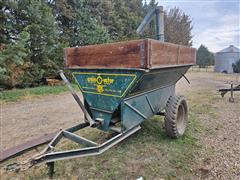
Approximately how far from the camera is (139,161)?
2734mm

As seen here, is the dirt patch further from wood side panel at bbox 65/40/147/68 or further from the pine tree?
wood side panel at bbox 65/40/147/68

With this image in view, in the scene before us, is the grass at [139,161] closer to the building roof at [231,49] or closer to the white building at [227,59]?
the white building at [227,59]

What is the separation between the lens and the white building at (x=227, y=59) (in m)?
25.2

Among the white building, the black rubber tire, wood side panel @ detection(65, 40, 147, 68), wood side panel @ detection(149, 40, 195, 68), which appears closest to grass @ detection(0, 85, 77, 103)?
wood side panel @ detection(65, 40, 147, 68)

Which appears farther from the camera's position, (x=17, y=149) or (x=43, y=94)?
(x=43, y=94)

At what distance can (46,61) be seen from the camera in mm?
9180

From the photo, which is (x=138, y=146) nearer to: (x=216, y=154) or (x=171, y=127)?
(x=171, y=127)

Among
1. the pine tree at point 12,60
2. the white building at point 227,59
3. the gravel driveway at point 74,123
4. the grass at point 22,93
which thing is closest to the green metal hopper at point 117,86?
the gravel driveway at point 74,123

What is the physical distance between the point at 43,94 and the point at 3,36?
9.43ft

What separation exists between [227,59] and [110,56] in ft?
89.3

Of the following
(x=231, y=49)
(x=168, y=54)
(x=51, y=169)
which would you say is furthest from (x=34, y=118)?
(x=231, y=49)

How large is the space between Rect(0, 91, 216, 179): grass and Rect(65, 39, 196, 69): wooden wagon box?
1324mm

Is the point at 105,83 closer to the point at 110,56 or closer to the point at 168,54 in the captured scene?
the point at 110,56

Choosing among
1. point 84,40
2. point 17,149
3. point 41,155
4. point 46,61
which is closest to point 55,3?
point 84,40
